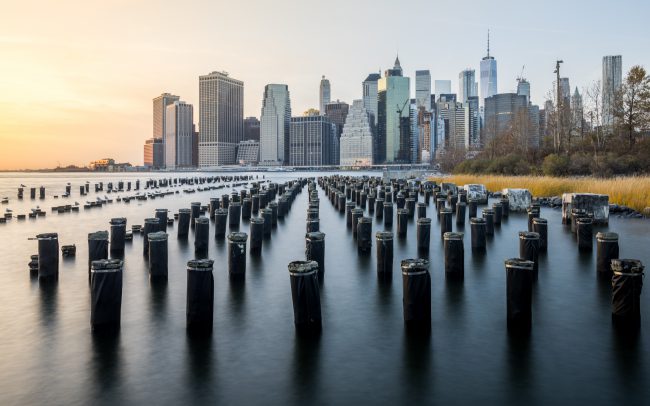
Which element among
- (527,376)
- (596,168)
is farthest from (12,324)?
(596,168)

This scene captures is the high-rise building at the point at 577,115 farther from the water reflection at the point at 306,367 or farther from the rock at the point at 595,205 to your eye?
the water reflection at the point at 306,367

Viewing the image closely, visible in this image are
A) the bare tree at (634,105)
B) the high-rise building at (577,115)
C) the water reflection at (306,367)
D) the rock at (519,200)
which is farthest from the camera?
the high-rise building at (577,115)

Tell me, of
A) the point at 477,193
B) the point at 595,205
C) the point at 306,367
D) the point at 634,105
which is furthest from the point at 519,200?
the point at 634,105

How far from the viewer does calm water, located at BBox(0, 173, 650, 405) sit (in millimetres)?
6125

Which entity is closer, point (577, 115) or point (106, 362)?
point (106, 362)

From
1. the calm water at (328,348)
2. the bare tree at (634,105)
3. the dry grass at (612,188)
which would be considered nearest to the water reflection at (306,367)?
the calm water at (328,348)

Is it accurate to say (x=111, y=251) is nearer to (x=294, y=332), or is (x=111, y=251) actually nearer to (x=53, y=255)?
(x=53, y=255)

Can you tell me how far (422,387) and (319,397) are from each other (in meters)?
1.30

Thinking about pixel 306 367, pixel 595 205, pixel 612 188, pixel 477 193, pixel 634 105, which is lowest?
pixel 306 367

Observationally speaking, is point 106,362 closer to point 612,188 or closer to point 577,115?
point 612,188

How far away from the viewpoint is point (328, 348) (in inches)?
295

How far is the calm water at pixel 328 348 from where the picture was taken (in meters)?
6.12

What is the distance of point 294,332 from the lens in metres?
8.23

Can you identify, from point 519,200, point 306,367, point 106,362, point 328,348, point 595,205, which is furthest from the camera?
point 519,200
